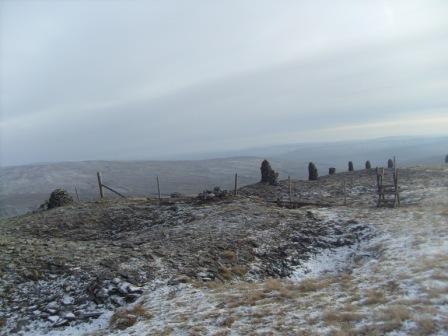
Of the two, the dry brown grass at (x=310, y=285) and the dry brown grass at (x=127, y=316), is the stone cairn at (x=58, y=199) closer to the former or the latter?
the dry brown grass at (x=127, y=316)

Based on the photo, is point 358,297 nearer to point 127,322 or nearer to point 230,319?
point 230,319

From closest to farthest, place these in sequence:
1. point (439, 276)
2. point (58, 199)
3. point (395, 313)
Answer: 1. point (395, 313)
2. point (439, 276)
3. point (58, 199)

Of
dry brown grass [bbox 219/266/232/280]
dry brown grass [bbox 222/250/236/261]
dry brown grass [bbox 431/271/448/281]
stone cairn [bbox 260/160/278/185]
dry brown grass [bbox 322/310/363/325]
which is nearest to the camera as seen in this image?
dry brown grass [bbox 322/310/363/325]

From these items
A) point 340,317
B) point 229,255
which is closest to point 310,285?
point 340,317

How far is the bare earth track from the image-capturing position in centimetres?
1098

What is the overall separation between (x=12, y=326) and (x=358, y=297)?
11.8 metres

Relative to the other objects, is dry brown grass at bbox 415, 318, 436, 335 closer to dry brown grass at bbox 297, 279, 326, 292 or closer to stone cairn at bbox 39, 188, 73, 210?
dry brown grass at bbox 297, 279, 326, 292

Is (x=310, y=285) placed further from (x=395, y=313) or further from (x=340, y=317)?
(x=395, y=313)

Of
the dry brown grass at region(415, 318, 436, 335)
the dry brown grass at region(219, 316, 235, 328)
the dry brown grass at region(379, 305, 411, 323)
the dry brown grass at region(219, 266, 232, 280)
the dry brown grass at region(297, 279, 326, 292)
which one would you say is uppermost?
the dry brown grass at region(415, 318, 436, 335)

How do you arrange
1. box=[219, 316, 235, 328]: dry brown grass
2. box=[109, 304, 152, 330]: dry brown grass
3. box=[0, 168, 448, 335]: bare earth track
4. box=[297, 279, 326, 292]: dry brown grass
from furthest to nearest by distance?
box=[297, 279, 326, 292]: dry brown grass → box=[109, 304, 152, 330]: dry brown grass → box=[219, 316, 235, 328]: dry brown grass → box=[0, 168, 448, 335]: bare earth track

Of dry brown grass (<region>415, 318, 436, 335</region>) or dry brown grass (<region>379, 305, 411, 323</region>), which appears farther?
dry brown grass (<region>379, 305, 411, 323</region>)

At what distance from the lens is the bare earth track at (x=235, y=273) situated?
10977 mm

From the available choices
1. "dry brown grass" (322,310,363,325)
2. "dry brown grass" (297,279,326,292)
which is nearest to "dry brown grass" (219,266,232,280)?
"dry brown grass" (297,279,326,292)

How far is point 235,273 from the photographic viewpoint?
1698cm
